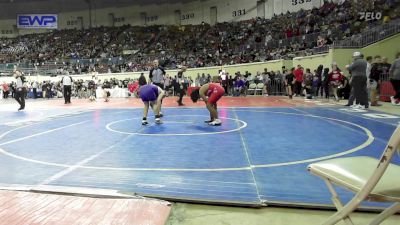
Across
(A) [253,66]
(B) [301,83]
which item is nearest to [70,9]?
(A) [253,66]

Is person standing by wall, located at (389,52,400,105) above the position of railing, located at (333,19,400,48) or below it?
below

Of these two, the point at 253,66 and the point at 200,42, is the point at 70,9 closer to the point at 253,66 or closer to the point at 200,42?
the point at 200,42

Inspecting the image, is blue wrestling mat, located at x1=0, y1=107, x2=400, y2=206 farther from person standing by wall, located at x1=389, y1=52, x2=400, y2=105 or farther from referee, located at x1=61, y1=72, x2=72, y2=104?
referee, located at x1=61, y1=72, x2=72, y2=104

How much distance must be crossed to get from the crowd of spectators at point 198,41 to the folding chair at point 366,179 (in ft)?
65.0

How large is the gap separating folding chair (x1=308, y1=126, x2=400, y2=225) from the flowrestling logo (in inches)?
1728

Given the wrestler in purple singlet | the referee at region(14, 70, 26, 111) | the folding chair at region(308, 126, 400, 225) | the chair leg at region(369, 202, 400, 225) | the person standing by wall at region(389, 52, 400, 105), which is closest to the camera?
the folding chair at region(308, 126, 400, 225)

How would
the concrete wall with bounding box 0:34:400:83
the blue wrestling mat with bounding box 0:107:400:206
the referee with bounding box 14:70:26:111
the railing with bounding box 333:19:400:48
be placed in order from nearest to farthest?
the blue wrestling mat with bounding box 0:107:400:206 → the referee with bounding box 14:70:26:111 → the railing with bounding box 333:19:400:48 → the concrete wall with bounding box 0:34:400:83

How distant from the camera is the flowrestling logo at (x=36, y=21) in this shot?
41656 mm

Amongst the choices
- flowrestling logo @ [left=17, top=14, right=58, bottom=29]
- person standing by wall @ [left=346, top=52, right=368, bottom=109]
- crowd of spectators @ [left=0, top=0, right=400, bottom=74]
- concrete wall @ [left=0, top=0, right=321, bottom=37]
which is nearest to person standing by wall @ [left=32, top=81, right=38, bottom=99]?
crowd of spectators @ [left=0, top=0, right=400, bottom=74]

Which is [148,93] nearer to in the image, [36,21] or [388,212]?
[388,212]

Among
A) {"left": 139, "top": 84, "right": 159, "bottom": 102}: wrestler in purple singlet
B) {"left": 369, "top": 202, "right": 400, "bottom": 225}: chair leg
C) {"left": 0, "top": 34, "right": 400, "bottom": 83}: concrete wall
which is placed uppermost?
{"left": 0, "top": 34, "right": 400, "bottom": 83}: concrete wall

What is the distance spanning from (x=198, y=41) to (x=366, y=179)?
35605 mm

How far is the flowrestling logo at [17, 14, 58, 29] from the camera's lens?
41656mm

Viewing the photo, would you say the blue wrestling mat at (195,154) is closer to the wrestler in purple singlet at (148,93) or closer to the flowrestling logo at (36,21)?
the wrestler in purple singlet at (148,93)
